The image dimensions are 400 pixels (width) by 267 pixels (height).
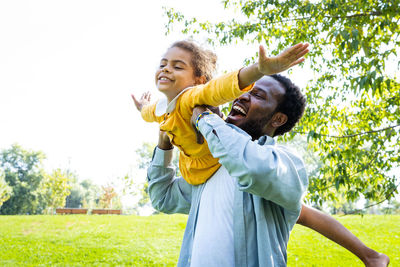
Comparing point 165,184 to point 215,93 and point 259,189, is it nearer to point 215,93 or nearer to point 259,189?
point 215,93

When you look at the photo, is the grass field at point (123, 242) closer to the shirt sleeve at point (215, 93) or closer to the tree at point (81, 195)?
the shirt sleeve at point (215, 93)

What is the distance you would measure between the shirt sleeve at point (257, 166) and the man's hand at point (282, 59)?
0.31 meters

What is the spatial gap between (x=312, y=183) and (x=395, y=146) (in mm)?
1599

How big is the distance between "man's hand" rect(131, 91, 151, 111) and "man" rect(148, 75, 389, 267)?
3.08 ft

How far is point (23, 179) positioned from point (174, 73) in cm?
4448

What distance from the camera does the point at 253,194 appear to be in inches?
58.8

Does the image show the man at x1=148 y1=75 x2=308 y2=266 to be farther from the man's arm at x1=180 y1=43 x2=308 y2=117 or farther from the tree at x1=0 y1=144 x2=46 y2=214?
the tree at x1=0 y1=144 x2=46 y2=214

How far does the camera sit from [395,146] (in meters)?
5.16

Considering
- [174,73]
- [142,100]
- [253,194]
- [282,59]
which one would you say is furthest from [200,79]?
[253,194]

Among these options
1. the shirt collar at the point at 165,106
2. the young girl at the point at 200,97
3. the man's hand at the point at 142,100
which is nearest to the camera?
the young girl at the point at 200,97

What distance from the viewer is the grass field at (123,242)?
24.8ft

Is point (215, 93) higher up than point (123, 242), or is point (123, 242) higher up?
point (215, 93)

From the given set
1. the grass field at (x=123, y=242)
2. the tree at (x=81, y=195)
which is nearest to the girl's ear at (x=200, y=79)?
the grass field at (x=123, y=242)

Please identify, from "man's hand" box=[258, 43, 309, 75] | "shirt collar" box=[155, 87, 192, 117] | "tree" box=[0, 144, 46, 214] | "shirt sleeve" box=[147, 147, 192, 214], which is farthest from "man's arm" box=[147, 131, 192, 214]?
"tree" box=[0, 144, 46, 214]
